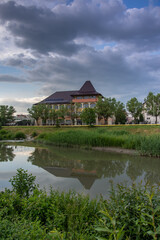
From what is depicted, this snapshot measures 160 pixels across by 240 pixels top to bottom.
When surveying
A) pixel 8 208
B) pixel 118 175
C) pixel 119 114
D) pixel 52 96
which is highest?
pixel 52 96

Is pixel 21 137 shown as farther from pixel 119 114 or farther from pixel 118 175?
pixel 118 175

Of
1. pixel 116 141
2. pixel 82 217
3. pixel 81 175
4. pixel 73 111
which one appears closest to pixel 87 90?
pixel 73 111

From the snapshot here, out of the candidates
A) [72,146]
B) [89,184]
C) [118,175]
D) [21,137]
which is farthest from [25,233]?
[21,137]

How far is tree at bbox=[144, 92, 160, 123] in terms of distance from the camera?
44981 millimetres

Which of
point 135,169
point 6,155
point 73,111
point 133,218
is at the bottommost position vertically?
point 135,169

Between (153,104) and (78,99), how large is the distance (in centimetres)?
1874

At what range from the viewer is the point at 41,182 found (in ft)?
29.3

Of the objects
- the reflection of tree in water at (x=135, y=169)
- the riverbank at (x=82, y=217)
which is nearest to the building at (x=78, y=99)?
the reflection of tree in water at (x=135, y=169)

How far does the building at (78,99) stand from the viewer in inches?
2042

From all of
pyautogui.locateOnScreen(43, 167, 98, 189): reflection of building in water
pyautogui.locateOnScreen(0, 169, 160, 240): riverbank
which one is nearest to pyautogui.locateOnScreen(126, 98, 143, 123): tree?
pyautogui.locateOnScreen(43, 167, 98, 189): reflection of building in water

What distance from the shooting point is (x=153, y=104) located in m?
45.7

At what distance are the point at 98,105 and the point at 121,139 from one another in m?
25.4

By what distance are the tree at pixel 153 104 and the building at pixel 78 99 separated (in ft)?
40.1

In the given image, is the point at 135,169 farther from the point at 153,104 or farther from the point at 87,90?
the point at 87,90
